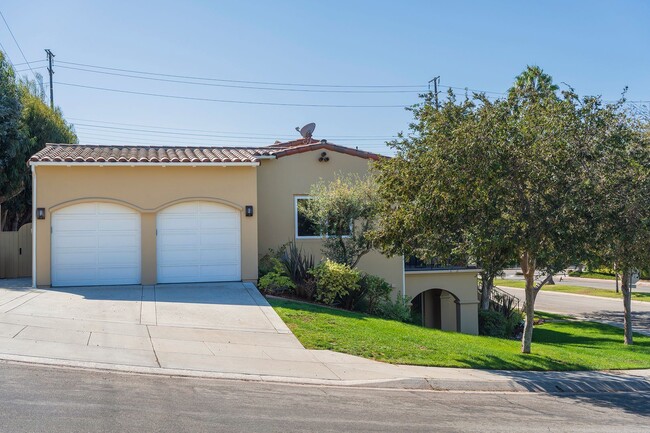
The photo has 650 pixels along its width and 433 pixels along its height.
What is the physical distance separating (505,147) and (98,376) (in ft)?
26.2

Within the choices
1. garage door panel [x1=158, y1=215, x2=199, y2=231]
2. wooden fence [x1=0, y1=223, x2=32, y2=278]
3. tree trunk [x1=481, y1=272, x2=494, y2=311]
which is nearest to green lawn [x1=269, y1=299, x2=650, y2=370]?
garage door panel [x1=158, y1=215, x2=199, y2=231]

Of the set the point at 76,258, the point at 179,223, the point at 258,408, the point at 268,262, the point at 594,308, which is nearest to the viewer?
the point at 258,408

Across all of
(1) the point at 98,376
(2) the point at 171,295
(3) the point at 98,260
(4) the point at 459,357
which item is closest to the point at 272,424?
(1) the point at 98,376

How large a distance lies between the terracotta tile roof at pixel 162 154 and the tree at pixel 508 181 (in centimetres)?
758

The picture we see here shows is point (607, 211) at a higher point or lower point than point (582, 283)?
higher

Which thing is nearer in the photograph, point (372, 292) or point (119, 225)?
point (372, 292)

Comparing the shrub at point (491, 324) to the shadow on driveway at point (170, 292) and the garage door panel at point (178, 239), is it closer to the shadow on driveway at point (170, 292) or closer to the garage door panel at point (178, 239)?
the shadow on driveway at point (170, 292)

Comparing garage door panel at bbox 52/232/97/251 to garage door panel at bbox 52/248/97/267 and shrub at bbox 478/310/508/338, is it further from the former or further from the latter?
shrub at bbox 478/310/508/338

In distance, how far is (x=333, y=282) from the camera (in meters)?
17.2

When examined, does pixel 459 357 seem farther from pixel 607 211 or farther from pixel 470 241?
pixel 607 211

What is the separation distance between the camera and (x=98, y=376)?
908 centimetres

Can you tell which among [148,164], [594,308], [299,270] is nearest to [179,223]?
[148,164]

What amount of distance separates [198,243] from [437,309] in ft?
37.9

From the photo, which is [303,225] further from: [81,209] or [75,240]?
[75,240]
